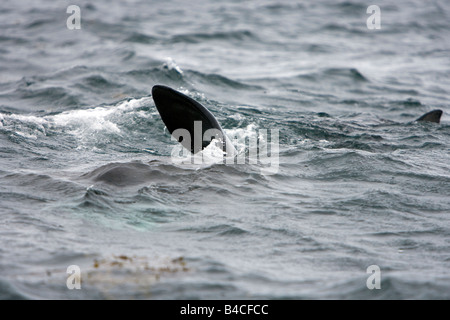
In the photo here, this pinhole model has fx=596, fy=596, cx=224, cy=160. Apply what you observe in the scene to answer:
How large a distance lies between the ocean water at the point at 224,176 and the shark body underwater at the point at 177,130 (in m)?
0.04

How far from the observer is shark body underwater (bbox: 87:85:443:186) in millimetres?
6764

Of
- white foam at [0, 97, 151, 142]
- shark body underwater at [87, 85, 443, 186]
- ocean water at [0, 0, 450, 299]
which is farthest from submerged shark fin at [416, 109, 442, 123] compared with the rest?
white foam at [0, 97, 151, 142]

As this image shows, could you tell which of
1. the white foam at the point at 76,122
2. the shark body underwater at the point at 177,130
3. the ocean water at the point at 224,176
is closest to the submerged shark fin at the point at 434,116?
the ocean water at the point at 224,176

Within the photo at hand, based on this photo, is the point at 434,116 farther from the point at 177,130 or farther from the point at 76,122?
the point at 76,122

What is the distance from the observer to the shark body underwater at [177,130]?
676 cm

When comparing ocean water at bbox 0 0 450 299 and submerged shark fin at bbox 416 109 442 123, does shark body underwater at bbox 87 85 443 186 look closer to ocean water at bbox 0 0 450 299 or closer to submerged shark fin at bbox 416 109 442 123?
ocean water at bbox 0 0 450 299

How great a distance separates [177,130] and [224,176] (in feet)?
3.06

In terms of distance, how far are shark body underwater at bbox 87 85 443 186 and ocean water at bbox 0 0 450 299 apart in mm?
42

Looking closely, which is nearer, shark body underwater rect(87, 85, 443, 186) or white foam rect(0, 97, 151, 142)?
shark body underwater rect(87, 85, 443, 186)

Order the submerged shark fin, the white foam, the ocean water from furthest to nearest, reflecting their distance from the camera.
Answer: the submerged shark fin → the white foam → the ocean water

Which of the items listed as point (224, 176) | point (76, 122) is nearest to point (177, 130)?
point (224, 176)

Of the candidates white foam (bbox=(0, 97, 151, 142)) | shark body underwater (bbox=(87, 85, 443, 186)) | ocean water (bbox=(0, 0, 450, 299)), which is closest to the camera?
ocean water (bbox=(0, 0, 450, 299))

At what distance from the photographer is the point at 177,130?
296 inches

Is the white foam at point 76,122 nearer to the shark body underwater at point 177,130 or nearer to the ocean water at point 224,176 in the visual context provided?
the ocean water at point 224,176
